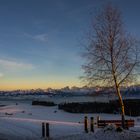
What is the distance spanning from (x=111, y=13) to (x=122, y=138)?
10.2 meters

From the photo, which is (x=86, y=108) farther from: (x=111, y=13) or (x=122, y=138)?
(x=122, y=138)

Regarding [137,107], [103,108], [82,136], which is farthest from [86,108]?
[82,136]

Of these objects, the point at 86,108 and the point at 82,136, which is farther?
the point at 86,108

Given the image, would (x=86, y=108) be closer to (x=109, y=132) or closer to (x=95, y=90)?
(x=95, y=90)

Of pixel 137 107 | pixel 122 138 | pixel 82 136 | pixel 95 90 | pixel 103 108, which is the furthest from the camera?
pixel 103 108

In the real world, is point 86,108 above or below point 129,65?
below

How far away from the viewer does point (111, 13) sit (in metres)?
24.3

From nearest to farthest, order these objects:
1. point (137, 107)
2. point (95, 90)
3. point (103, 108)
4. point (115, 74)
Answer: point (115, 74) → point (95, 90) → point (137, 107) → point (103, 108)

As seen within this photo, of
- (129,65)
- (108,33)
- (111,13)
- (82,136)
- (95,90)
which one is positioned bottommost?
(82,136)

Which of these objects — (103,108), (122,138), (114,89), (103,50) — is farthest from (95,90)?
(103,108)

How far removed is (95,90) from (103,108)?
1234 inches

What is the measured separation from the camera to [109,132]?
18.5 meters

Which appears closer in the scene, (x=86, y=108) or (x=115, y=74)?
(x=115, y=74)

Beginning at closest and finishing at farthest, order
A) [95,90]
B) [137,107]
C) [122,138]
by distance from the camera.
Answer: [122,138]
[95,90]
[137,107]
